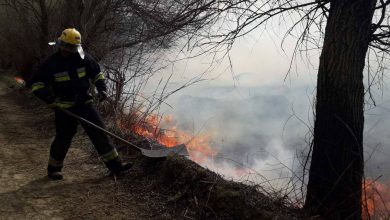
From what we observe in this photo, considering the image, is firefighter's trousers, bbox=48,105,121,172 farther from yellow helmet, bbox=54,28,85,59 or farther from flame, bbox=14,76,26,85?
flame, bbox=14,76,26,85

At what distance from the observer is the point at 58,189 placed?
15.9 feet

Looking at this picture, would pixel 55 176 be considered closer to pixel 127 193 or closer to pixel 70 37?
pixel 127 193

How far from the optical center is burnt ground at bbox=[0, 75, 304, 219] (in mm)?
4113

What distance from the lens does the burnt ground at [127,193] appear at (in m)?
4.11

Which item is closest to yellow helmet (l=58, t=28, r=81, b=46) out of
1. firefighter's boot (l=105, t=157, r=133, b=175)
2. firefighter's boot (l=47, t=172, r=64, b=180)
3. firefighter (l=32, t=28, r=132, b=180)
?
firefighter (l=32, t=28, r=132, b=180)

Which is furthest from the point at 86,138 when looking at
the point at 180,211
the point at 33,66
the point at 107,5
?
the point at 33,66

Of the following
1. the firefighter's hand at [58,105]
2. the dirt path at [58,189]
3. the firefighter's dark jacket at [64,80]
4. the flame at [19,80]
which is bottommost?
the dirt path at [58,189]

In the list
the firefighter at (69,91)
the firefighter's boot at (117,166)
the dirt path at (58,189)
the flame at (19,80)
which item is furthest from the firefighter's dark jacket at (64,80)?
the flame at (19,80)

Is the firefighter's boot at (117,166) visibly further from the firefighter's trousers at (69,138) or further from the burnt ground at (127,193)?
the burnt ground at (127,193)

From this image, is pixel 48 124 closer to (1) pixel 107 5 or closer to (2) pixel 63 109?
(2) pixel 63 109

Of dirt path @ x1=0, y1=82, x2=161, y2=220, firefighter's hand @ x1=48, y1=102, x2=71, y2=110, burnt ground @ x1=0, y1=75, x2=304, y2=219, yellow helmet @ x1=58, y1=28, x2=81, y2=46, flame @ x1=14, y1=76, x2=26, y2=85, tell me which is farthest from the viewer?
flame @ x1=14, y1=76, x2=26, y2=85

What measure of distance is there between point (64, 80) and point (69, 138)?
0.74 meters

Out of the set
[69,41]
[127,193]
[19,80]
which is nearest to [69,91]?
[69,41]

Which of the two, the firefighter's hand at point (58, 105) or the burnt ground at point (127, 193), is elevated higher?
the firefighter's hand at point (58, 105)
